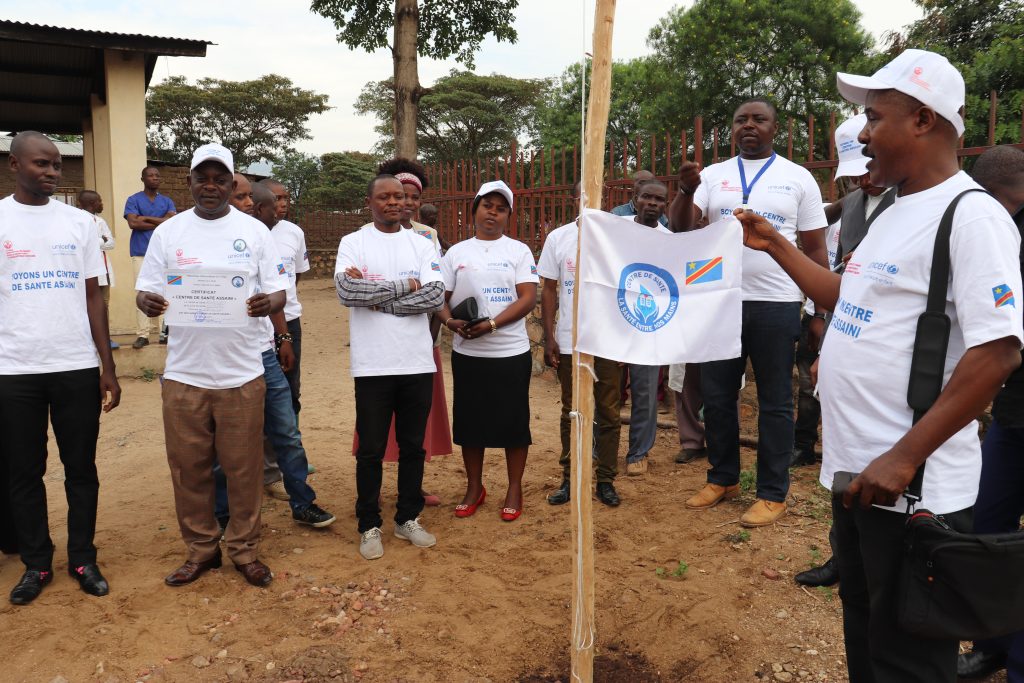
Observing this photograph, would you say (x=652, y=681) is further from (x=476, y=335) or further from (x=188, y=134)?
(x=188, y=134)

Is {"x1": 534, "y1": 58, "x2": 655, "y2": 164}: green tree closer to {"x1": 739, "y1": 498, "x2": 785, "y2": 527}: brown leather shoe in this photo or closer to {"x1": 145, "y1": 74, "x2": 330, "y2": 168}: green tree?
{"x1": 145, "y1": 74, "x2": 330, "y2": 168}: green tree

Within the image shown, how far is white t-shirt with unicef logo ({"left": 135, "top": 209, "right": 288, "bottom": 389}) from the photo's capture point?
350 cm

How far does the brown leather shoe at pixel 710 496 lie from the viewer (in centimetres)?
452

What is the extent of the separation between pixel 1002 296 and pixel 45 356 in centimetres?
384

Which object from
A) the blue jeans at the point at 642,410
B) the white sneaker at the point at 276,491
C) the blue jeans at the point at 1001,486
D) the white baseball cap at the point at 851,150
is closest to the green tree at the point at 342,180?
the white sneaker at the point at 276,491

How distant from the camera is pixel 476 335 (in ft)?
13.9

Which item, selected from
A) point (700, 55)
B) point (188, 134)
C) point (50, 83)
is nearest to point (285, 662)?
point (50, 83)

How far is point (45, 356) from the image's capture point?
3.44m

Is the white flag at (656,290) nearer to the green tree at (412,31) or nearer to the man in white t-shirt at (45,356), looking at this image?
the man in white t-shirt at (45,356)

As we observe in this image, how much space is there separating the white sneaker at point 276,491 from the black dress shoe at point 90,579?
Result: 1.36 metres

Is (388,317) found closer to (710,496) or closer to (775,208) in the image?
(775,208)

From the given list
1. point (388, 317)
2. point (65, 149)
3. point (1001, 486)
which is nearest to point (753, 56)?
point (388, 317)

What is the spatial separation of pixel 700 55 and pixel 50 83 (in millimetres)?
19125

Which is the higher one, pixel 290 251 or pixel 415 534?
pixel 290 251
